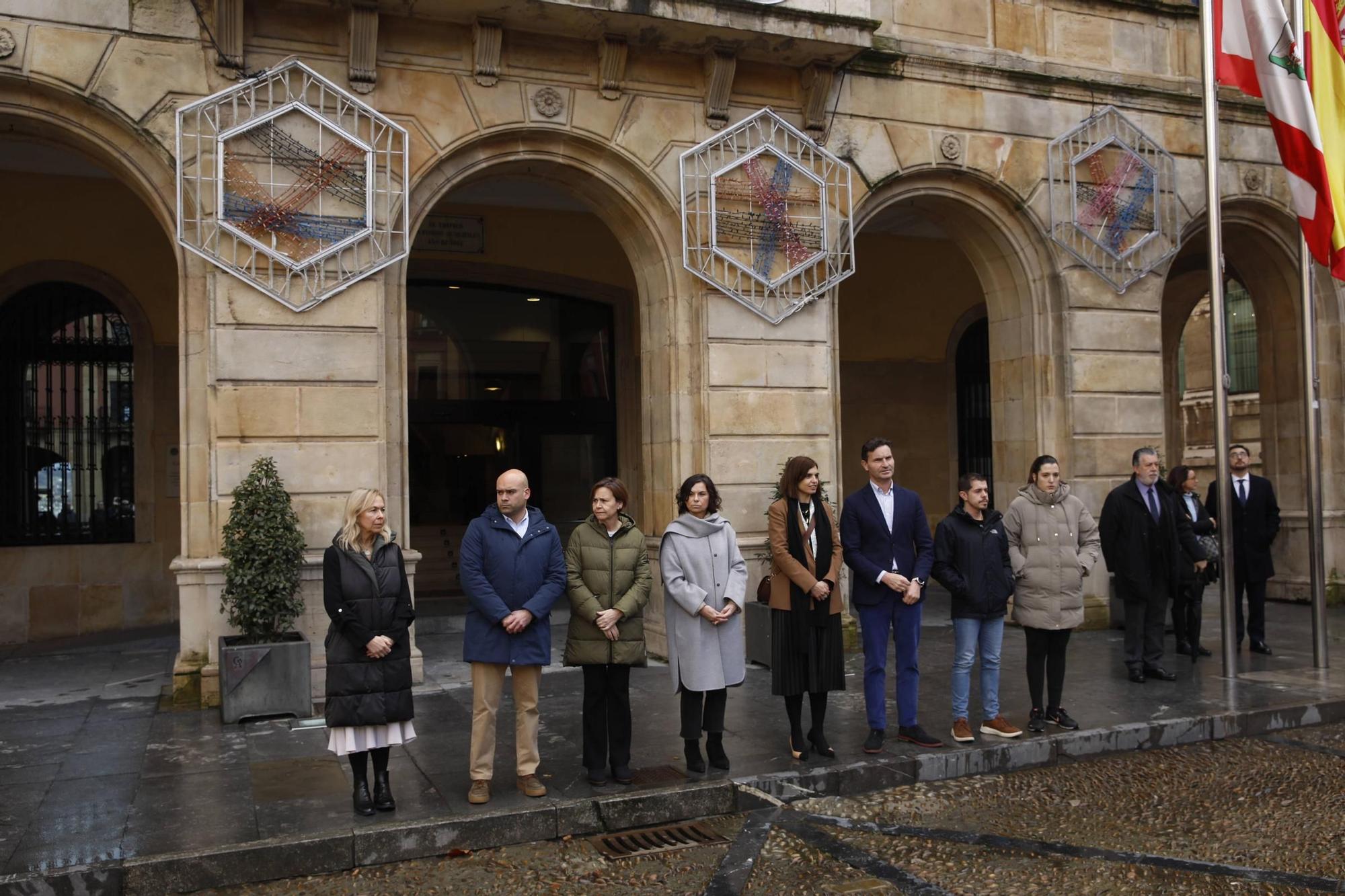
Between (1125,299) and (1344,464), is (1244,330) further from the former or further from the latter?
(1125,299)

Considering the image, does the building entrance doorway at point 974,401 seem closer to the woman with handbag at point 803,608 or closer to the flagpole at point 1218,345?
the flagpole at point 1218,345

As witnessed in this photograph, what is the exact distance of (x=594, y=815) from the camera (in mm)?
6027

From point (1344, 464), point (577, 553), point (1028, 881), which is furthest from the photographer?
point (1344, 464)

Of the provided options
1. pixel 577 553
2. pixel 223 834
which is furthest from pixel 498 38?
pixel 223 834

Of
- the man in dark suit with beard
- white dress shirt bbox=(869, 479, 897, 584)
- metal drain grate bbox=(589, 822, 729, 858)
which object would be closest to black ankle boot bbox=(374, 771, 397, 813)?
metal drain grate bbox=(589, 822, 729, 858)

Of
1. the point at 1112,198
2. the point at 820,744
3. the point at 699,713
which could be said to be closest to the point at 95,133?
the point at 699,713

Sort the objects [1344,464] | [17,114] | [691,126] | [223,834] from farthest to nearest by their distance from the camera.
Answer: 1. [1344,464]
2. [691,126]
3. [17,114]
4. [223,834]

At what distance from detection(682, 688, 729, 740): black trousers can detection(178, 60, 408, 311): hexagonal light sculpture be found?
4.78 metres

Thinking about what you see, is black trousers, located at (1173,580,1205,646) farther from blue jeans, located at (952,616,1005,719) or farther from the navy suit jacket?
the navy suit jacket

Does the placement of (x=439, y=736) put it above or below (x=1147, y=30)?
below

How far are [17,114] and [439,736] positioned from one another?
5.97m

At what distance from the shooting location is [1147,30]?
12.9 m

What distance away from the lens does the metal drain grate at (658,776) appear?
6.44 meters

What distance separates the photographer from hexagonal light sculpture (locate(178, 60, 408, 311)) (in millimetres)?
8898
